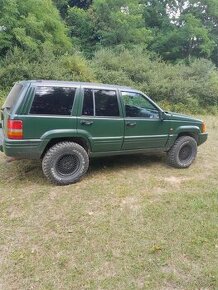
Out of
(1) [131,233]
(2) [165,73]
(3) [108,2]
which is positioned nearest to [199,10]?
(3) [108,2]

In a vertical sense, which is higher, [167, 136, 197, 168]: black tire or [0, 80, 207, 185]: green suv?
[0, 80, 207, 185]: green suv

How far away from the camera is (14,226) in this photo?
12.4 feet

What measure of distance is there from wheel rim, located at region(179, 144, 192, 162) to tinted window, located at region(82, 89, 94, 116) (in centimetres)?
221

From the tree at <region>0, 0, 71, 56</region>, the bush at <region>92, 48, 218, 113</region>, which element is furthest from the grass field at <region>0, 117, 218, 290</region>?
the bush at <region>92, 48, 218, 113</region>

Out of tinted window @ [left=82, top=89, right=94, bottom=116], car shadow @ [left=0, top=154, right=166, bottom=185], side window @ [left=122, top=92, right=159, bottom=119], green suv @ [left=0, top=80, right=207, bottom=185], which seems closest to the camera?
green suv @ [left=0, top=80, right=207, bottom=185]

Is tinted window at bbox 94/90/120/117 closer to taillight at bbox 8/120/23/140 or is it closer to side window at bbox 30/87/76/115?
side window at bbox 30/87/76/115

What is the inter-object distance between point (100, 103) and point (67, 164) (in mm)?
1210

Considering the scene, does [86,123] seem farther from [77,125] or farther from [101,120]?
[101,120]

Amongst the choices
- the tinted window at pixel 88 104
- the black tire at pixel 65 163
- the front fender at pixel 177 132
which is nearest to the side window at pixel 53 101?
the tinted window at pixel 88 104

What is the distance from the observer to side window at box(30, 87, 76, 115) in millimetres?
4543

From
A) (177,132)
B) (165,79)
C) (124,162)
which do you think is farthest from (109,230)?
(165,79)

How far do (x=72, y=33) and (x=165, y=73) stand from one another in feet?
36.8

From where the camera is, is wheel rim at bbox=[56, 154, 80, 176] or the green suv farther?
wheel rim at bbox=[56, 154, 80, 176]

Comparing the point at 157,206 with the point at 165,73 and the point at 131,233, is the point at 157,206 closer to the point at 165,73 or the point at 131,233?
the point at 131,233
